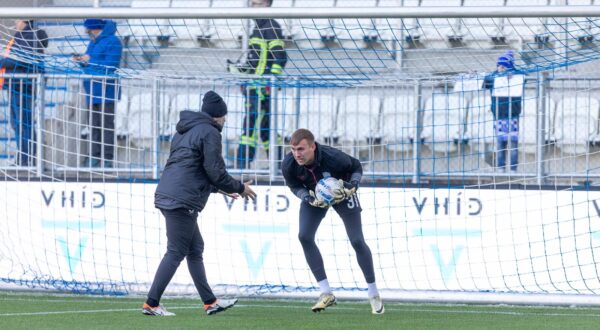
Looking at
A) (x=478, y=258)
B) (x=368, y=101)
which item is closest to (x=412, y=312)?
(x=478, y=258)

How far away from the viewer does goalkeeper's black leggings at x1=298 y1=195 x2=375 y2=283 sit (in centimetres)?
967

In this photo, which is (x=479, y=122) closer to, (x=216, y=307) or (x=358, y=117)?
(x=358, y=117)

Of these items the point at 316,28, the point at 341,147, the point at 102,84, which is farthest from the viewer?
the point at 341,147

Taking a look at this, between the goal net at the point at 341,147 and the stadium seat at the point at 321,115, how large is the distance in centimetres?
2

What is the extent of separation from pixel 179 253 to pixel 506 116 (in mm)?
4745

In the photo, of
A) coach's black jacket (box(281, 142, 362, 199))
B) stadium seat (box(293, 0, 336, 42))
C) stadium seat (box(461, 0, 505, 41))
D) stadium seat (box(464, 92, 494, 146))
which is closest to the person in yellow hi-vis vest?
stadium seat (box(293, 0, 336, 42))

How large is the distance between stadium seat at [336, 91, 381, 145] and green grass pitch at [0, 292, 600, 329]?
292 centimetres

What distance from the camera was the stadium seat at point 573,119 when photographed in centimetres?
1255

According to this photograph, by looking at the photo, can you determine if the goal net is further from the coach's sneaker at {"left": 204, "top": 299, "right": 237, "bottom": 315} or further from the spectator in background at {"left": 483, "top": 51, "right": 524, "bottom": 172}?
the coach's sneaker at {"left": 204, "top": 299, "right": 237, "bottom": 315}

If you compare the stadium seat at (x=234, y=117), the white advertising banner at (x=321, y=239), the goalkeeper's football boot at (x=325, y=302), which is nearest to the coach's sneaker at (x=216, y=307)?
the goalkeeper's football boot at (x=325, y=302)

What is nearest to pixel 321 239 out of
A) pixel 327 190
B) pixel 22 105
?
pixel 327 190

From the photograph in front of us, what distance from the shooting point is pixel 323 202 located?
952cm

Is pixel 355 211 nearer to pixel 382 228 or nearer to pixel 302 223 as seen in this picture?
pixel 302 223

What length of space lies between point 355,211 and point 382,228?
196 cm
